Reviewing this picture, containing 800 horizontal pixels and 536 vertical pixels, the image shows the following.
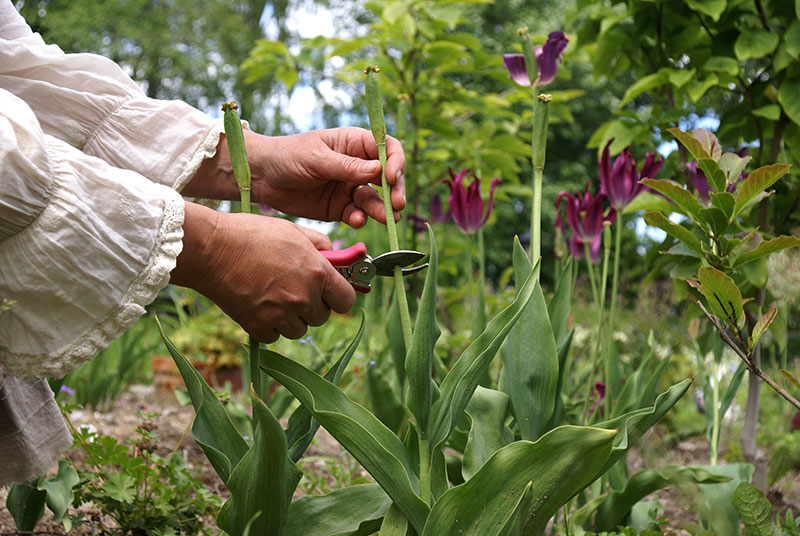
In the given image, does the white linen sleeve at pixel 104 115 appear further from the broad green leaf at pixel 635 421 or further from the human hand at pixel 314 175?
the broad green leaf at pixel 635 421

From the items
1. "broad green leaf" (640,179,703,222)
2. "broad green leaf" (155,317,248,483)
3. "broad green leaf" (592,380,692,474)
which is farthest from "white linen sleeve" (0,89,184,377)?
"broad green leaf" (640,179,703,222)

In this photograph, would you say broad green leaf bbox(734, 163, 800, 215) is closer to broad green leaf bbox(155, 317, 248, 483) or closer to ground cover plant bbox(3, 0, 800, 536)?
ground cover plant bbox(3, 0, 800, 536)

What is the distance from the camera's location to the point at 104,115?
148 centimetres

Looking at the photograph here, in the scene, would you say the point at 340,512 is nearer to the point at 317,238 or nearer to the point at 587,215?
the point at 317,238

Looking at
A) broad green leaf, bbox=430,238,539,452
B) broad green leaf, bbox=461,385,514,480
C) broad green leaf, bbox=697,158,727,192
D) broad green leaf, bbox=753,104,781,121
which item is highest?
broad green leaf, bbox=697,158,727,192

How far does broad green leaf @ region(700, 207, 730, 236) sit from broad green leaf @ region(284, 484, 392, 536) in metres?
0.78

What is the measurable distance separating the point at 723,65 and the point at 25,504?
1.95 metres

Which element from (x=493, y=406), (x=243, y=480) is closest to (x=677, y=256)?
(x=493, y=406)

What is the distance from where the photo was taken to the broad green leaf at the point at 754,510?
130 cm

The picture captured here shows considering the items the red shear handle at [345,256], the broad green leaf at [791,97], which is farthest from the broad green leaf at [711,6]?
the red shear handle at [345,256]

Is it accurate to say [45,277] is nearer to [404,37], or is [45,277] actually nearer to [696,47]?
[696,47]

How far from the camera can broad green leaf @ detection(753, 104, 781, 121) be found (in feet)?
6.27

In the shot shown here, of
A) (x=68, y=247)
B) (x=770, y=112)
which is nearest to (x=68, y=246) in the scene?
(x=68, y=247)

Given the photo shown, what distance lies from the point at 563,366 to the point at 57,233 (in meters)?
1.07
